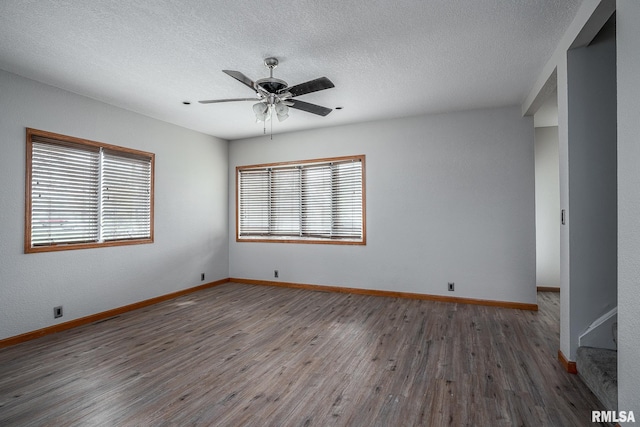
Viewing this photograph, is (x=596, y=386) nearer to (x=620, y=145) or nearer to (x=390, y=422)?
(x=390, y=422)

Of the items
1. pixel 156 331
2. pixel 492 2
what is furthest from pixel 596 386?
pixel 156 331

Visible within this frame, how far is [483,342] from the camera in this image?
10.2 feet

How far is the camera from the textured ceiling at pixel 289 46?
7.48 ft

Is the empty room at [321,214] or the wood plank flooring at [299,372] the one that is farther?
the empty room at [321,214]

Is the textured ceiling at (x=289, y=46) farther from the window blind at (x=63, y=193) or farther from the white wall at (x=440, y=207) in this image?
the window blind at (x=63, y=193)

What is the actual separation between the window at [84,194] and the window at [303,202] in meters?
Result: 1.86

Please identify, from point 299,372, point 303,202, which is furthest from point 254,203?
point 299,372

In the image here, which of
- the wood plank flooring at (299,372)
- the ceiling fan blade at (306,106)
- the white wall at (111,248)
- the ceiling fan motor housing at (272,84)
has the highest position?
the ceiling fan motor housing at (272,84)

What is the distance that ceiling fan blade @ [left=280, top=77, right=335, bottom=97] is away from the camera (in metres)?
2.69

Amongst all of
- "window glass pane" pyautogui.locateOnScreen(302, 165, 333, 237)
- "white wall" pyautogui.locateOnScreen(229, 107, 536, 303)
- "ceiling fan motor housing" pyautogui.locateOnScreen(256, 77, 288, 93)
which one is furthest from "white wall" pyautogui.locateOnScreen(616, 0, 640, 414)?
"window glass pane" pyautogui.locateOnScreen(302, 165, 333, 237)

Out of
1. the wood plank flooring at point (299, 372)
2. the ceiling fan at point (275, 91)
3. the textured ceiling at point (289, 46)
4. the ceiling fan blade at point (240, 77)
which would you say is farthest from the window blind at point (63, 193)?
the ceiling fan blade at point (240, 77)

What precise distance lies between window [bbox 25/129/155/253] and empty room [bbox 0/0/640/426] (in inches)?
0.9

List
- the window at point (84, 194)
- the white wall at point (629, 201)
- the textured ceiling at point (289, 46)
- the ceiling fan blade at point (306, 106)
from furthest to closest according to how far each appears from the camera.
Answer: the window at point (84, 194) → the ceiling fan blade at point (306, 106) → the textured ceiling at point (289, 46) → the white wall at point (629, 201)

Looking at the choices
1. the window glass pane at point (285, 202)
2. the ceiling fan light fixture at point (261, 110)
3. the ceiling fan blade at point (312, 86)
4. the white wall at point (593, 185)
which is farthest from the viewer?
the window glass pane at point (285, 202)
